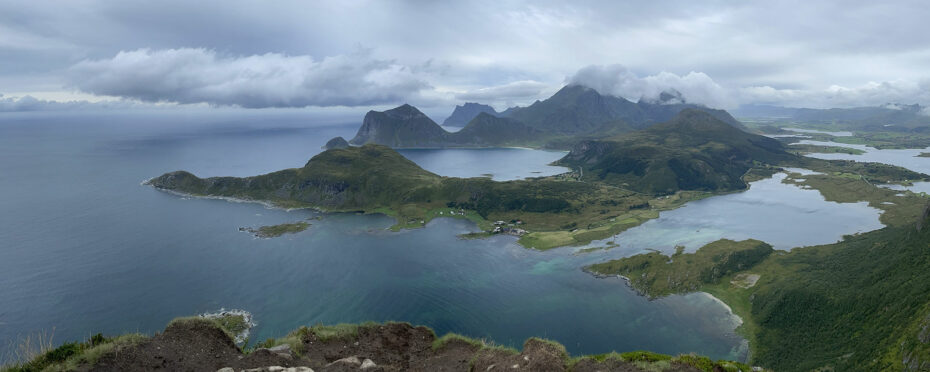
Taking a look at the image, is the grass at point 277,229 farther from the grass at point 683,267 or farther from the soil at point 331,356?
the soil at point 331,356

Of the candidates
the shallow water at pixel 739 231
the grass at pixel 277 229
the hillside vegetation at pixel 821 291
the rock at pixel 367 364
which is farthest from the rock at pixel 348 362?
the grass at pixel 277 229

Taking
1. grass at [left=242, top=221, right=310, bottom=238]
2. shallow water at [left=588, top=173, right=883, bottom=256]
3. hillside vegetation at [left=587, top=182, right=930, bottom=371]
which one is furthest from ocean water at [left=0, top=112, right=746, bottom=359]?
shallow water at [left=588, top=173, right=883, bottom=256]

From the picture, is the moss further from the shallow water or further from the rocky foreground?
the shallow water

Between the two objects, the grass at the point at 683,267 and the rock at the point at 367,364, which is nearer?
the rock at the point at 367,364

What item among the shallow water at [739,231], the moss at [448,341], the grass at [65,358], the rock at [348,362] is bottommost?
the shallow water at [739,231]

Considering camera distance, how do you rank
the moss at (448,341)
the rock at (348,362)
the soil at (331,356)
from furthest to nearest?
the moss at (448,341) < the rock at (348,362) < the soil at (331,356)

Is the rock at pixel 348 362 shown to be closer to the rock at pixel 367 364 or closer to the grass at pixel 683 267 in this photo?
the rock at pixel 367 364

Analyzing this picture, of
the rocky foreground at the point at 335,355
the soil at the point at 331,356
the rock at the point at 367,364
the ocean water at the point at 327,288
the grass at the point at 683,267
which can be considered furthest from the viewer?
the grass at the point at 683,267

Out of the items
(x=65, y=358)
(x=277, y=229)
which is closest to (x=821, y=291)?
(x=65, y=358)

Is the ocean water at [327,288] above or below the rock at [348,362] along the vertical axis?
below

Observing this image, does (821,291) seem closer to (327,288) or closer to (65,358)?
(327,288)
